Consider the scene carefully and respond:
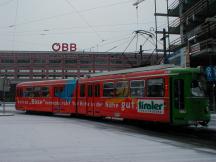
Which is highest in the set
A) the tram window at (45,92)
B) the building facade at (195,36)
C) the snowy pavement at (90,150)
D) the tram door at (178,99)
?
the building facade at (195,36)

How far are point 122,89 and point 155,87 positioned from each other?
360cm

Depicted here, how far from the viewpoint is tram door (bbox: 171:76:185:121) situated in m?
19.9

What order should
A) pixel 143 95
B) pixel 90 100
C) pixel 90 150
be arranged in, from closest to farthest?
pixel 90 150, pixel 143 95, pixel 90 100

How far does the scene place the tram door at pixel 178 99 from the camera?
19859 mm

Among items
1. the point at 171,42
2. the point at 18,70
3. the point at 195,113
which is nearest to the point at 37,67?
the point at 18,70

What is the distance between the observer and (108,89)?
26312mm

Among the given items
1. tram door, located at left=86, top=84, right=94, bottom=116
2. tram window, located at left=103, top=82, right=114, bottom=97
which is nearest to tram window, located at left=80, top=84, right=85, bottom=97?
tram door, located at left=86, top=84, right=94, bottom=116

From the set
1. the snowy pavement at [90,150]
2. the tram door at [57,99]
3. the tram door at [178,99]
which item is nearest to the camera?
the snowy pavement at [90,150]

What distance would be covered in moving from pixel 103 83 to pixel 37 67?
330 ft

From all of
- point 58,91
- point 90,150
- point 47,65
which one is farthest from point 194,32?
point 47,65

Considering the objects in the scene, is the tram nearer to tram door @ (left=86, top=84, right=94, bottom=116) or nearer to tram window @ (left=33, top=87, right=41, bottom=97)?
tram door @ (left=86, top=84, right=94, bottom=116)

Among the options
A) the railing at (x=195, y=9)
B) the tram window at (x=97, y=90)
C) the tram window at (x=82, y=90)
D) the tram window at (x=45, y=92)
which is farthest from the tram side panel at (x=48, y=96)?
the railing at (x=195, y=9)

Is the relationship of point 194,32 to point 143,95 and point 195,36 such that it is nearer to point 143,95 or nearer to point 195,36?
point 195,36

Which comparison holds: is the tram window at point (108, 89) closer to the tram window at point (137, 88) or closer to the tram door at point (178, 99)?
the tram window at point (137, 88)
